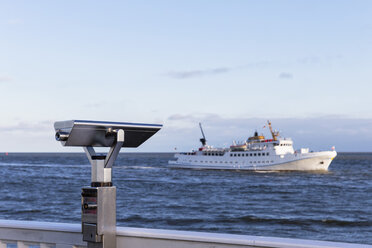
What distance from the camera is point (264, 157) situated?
73.0 metres

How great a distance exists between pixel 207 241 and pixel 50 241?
109 cm

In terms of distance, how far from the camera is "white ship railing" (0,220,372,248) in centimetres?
276

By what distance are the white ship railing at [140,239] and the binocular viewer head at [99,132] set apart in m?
0.57

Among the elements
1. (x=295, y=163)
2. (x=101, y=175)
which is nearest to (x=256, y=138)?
(x=295, y=163)

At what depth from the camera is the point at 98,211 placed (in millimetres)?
2959

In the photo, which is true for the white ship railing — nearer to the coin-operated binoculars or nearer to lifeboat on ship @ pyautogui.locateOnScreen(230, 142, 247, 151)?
the coin-operated binoculars

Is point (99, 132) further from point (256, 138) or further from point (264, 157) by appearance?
point (256, 138)

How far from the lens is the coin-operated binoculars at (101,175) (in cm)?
293

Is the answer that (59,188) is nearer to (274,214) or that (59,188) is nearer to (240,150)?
(274,214)

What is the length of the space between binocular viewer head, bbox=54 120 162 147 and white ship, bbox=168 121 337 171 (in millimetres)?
68494

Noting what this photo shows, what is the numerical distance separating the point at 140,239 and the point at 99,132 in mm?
721

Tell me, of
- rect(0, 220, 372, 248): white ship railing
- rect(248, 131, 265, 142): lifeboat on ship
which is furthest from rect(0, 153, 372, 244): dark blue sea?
rect(248, 131, 265, 142): lifeboat on ship

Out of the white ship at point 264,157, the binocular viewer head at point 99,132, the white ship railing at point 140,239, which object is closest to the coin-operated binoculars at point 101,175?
the binocular viewer head at point 99,132

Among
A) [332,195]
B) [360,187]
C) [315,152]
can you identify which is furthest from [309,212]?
[315,152]
